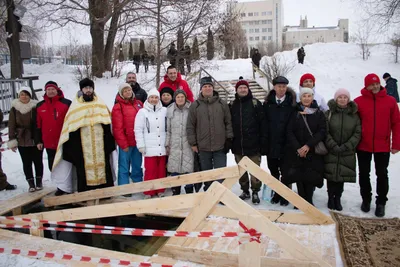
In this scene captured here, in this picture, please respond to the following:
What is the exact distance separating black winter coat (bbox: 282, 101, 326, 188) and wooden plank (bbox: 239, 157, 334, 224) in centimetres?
49

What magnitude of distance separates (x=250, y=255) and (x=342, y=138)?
7.95ft

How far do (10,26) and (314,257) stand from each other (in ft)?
53.6

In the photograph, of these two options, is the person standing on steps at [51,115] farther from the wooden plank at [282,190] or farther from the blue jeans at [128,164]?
the wooden plank at [282,190]

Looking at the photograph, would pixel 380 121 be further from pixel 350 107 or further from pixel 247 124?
pixel 247 124

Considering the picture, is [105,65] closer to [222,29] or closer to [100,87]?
[100,87]

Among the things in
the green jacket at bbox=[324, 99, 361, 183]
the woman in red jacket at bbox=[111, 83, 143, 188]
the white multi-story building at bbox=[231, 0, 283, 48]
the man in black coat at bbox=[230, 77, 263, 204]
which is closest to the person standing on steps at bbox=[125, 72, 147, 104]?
the woman in red jacket at bbox=[111, 83, 143, 188]

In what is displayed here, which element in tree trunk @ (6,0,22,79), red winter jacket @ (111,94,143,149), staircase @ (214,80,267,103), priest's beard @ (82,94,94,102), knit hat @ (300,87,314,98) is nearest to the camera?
knit hat @ (300,87,314,98)

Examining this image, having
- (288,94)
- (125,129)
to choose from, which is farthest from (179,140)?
(288,94)

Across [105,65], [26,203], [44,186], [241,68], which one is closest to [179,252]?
[26,203]

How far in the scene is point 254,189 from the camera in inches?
206

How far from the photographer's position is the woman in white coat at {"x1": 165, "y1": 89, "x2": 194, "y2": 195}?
207 inches

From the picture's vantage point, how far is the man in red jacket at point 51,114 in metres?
5.37

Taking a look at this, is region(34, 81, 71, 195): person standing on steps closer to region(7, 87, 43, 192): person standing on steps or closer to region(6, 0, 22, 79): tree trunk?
region(7, 87, 43, 192): person standing on steps

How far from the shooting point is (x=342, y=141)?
4559 millimetres
